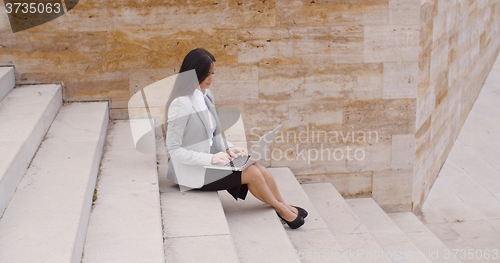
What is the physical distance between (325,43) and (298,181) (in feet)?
5.06

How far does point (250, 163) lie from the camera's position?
353cm

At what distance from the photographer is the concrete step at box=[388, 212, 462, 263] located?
448 cm

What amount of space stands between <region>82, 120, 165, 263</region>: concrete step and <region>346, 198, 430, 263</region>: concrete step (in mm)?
2086

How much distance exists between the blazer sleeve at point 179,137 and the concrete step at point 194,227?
1.00 ft

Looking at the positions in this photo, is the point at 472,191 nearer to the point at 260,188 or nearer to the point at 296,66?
the point at 296,66

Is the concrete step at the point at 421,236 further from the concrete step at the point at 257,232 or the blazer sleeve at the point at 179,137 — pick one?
the blazer sleeve at the point at 179,137

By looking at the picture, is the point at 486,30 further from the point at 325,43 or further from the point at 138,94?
the point at 138,94

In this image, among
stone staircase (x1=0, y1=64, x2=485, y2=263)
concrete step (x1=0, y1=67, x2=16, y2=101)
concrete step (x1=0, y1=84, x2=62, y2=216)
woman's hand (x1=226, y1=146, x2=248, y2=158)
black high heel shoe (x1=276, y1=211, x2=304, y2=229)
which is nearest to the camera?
stone staircase (x1=0, y1=64, x2=485, y2=263)

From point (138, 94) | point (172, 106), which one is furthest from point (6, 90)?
point (172, 106)

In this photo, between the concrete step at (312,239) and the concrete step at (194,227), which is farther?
the concrete step at (312,239)

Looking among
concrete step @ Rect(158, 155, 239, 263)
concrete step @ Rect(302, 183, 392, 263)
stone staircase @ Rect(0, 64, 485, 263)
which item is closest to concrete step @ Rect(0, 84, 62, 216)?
stone staircase @ Rect(0, 64, 485, 263)

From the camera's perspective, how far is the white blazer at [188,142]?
3.38m

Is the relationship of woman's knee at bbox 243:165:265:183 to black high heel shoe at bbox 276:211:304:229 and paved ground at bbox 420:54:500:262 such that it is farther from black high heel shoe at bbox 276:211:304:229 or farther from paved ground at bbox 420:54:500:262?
paved ground at bbox 420:54:500:262
